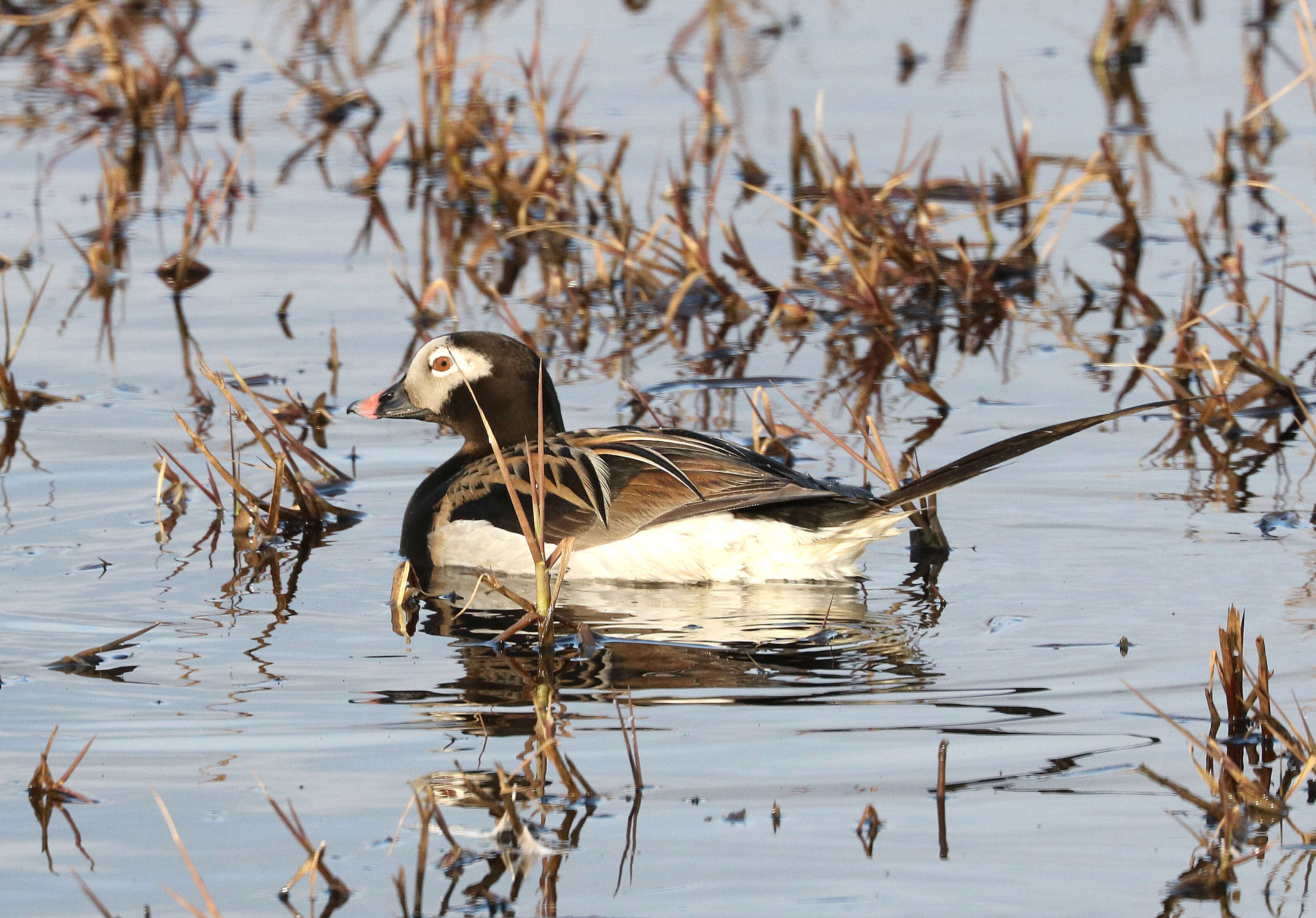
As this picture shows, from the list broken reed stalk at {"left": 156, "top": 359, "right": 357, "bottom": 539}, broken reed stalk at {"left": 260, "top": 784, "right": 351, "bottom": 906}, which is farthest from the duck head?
broken reed stalk at {"left": 260, "top": 784, "right": 351, "bottom": 906}

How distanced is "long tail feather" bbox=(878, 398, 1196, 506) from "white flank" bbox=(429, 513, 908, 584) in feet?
0.83

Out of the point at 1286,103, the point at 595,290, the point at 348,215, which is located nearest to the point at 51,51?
the point at 348,215

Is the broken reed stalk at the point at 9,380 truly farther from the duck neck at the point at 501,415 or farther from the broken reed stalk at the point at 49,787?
the broken reed stalk at the point at 49,787

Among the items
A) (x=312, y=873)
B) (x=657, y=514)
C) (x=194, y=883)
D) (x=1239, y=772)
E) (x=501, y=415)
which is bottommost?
(x=194, y=883)

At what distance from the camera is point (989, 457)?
16.7 feet

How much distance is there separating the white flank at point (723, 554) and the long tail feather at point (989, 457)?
0.25 m

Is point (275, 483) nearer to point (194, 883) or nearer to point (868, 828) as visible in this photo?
point (194, 883)

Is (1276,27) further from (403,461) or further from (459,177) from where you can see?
(403,461)

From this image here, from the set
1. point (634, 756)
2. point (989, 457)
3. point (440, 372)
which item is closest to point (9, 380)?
point (440, 372)

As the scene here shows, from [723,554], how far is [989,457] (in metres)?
0.99

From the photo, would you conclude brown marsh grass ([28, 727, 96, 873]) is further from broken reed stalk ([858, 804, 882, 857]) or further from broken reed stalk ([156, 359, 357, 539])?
broken reed stalk ([156, 359, 357, 539])

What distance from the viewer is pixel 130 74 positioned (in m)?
11.0

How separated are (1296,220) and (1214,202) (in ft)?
1.30

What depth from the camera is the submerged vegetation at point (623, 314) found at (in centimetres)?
404
